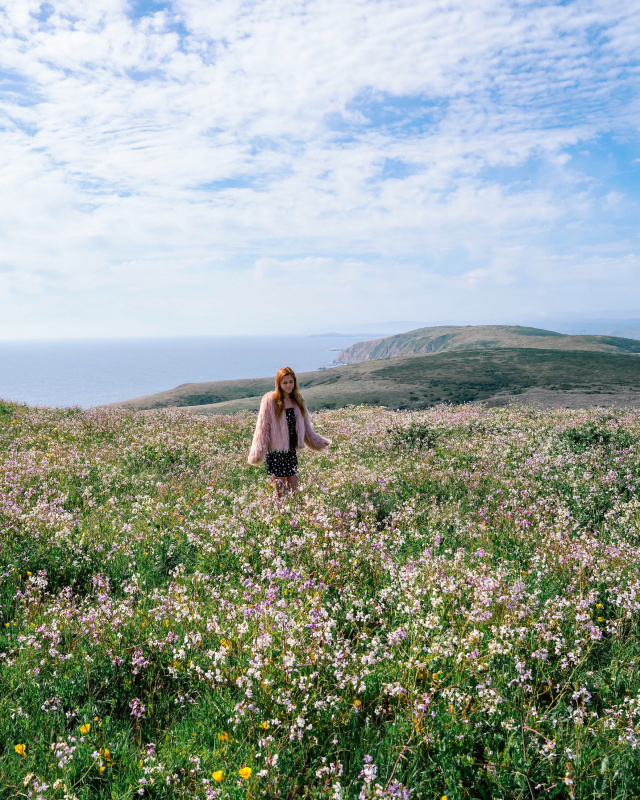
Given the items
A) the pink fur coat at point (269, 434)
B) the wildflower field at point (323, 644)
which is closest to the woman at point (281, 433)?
the pink fur coat at point (269, 434)

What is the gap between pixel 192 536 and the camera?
7273 mm

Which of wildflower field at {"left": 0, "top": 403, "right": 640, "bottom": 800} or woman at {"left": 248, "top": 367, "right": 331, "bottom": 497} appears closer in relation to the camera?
wildflower field at {"left": 0, "top": 403, "right": 640, "bottom": 800}

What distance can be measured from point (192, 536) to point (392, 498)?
12.9 feet

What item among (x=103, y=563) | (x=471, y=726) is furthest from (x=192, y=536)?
(x=471, y=726)

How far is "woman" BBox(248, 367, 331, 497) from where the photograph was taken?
924cm

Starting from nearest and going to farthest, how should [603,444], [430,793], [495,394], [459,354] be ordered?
[430,793], [603,444], [495,394], [459,354]

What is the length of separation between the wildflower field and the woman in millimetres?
722

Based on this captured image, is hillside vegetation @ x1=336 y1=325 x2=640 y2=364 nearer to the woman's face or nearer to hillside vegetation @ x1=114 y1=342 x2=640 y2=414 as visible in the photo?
hillside vegetation @ x1=114 y1=342 x2=640 y2=414

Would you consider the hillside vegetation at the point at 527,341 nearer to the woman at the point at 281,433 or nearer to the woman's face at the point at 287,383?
the woman at the point at 281,433

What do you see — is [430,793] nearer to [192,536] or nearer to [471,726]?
[471,726]

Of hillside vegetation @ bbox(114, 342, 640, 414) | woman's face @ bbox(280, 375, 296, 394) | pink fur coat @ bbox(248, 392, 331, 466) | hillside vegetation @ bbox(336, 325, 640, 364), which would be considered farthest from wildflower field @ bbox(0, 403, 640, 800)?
hillside vegetation @ bbox(336, 325, 640, 364)

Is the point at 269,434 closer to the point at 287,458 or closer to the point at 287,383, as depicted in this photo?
the point at 287,458

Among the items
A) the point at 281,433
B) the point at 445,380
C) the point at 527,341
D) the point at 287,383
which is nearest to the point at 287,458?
the point at 281,433

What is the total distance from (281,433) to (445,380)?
1370 inches
